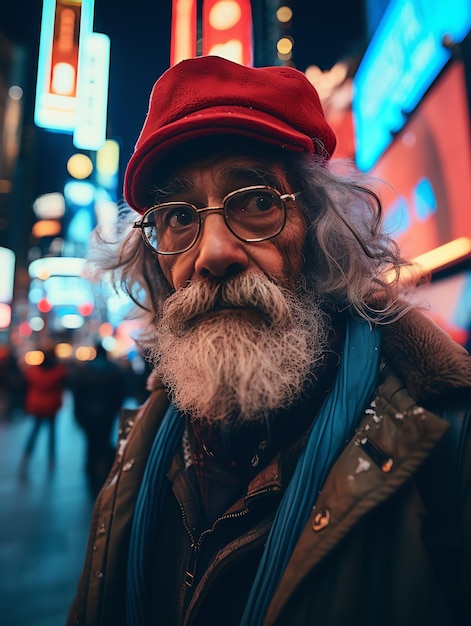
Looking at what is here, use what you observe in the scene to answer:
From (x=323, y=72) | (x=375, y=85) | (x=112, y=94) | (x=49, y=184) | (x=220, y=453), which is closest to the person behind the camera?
(x=220, y=453)

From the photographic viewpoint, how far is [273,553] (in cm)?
87

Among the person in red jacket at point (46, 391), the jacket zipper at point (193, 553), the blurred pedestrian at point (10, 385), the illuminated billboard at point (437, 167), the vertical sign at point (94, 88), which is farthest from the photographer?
the blurred pedestrian at point (10, 385)

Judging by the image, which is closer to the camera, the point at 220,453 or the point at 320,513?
the point at 320,513

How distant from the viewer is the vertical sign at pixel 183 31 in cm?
137

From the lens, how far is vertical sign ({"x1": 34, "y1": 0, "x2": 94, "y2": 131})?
1.21m

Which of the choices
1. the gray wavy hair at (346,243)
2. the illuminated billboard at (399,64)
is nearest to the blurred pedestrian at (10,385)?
the illuminated billboard at (399,64)

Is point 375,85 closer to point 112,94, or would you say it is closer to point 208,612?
point 112,94

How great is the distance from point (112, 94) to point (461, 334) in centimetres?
240

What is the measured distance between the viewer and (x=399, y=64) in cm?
306

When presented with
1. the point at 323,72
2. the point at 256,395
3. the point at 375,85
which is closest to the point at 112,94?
the point at 256,395

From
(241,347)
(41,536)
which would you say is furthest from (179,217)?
(41,536)

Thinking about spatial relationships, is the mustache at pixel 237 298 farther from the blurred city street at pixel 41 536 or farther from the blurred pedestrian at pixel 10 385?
the blurred pedestrian at pixel 10 385

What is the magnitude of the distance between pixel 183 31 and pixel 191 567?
6.54 feet

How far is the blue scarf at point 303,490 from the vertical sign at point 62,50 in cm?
129
